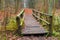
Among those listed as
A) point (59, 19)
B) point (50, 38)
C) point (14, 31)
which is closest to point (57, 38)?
point (50, 38)

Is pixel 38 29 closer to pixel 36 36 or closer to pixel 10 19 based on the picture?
pixel 36 36

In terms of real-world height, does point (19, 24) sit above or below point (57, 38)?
above

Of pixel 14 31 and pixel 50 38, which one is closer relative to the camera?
pixel 50 38

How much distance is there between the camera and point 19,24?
866cm

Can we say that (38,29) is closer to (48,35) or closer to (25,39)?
(48,35)

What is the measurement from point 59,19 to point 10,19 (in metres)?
2.99

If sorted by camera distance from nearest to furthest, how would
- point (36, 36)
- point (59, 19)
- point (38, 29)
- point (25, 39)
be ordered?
point (25, 39) < point (36, 36) < point (38, 29) < point (59, 19)

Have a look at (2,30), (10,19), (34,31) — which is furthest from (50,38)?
(10,19)

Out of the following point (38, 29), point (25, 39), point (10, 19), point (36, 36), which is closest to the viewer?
point (25, 39)

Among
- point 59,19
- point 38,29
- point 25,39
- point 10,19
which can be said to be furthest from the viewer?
point 59,19

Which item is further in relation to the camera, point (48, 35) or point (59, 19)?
point (59, 19)

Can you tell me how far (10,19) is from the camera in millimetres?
10297

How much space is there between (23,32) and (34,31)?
0.60m

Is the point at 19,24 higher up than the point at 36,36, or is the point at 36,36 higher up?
the point at 19,24
